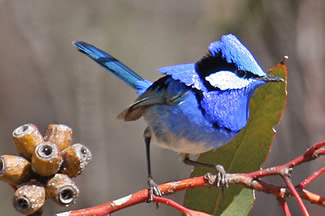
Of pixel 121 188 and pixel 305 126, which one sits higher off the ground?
pixel 305 126

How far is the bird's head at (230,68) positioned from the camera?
7.94 feet

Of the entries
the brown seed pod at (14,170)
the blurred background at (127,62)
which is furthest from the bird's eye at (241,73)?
the blurred background at (127,62)

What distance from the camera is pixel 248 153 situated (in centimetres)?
235

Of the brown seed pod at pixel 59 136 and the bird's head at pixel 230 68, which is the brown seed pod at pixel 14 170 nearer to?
the brown seed pod at pixel 59 136

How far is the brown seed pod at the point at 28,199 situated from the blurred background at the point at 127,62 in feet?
8.95

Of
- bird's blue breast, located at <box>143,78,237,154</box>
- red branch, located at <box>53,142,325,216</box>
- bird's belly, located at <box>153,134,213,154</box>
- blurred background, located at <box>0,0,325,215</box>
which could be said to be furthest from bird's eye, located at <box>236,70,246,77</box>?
blurred background, located at <box>0,0,325,215</box>

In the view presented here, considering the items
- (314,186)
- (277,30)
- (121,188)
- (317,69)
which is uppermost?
(277,30)

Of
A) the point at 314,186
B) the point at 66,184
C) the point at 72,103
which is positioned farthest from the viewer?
the point at 72,103

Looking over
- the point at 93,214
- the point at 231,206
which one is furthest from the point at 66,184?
the point at 231,206

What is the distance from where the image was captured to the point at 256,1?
4199 millimetres

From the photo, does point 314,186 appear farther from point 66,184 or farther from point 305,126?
point 66,184

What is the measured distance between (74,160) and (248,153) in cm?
85

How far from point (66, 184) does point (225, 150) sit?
94 centimetres

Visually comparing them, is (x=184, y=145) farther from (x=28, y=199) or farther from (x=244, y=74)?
(x=28, y=199)
